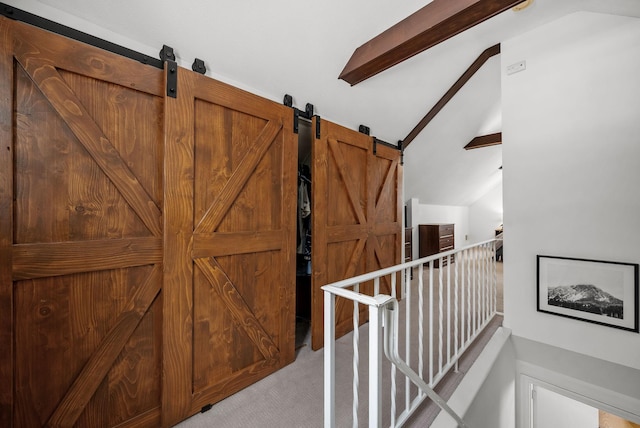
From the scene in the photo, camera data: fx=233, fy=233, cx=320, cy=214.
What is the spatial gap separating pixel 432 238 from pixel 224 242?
4.77 m

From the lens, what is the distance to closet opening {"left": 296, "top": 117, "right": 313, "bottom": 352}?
7.80ft


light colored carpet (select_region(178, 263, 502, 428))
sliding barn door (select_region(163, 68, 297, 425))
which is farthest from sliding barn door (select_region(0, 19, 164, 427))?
light colored carpet (select_region(178, 263, 502, 428))

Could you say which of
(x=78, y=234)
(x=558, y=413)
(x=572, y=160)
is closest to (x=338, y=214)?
(x=78, y=234)

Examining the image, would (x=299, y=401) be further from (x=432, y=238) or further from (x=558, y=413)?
(x=432, y=238)

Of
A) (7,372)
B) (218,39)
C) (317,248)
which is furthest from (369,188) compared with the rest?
(7,372)

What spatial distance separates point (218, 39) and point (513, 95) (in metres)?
2.65

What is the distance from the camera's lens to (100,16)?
119 centimetres

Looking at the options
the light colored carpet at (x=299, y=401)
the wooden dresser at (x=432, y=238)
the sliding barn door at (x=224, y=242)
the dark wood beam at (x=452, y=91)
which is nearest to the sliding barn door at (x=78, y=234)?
the sliding barn door at (x=224, y=242)

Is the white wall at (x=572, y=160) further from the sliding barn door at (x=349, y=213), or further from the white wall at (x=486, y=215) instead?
the white wall at (x=486, y=215)

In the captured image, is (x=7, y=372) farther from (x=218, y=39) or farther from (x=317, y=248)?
(x=218, y=39)

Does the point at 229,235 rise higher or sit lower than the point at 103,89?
lower

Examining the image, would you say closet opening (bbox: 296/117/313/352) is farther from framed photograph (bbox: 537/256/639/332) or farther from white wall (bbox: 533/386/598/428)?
white wall (bbox: 533/386/598/428)

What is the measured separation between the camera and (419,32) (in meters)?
1.67

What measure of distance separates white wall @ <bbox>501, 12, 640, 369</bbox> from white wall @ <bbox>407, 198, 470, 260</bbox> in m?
2.37
